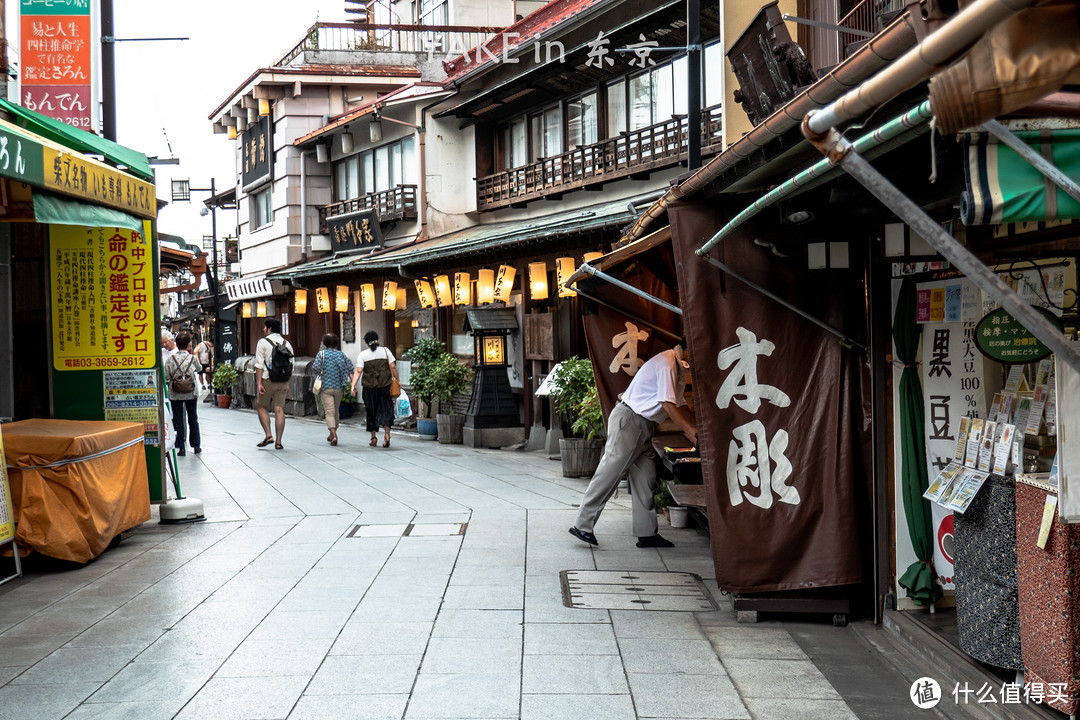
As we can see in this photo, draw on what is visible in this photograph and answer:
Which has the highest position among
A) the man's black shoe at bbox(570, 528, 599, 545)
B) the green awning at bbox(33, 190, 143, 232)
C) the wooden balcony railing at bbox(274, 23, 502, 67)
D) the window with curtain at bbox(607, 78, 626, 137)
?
the wooden balcony railing at bbox(274, 23, 502, 67)

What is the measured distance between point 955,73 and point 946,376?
3.92 m

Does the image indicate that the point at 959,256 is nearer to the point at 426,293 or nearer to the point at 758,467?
the point at 758,467

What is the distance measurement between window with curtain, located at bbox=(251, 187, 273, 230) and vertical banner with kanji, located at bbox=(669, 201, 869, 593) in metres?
28.1

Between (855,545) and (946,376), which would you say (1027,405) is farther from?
(855,545)

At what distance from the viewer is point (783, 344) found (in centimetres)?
700

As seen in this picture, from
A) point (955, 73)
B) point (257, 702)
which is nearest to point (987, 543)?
point (955, 73)

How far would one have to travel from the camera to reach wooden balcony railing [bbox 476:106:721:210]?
15914mm

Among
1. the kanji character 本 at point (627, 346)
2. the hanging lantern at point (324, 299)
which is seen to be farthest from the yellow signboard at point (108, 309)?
the hanging lantern at point (324, 299)

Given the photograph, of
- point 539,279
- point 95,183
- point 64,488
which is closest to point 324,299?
point 539,279

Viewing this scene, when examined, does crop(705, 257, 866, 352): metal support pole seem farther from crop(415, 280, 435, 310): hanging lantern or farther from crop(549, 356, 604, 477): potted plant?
crop(415, 280, 435, 310): hanging lantern

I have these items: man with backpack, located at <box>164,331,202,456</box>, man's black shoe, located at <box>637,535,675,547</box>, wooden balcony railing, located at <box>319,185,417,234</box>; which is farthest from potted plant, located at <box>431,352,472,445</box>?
man's black shoe, located at <box>637,535,675,547</box>

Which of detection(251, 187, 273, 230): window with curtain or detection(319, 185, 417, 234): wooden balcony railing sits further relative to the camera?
detection(251, 187, 273, 230): window with curtain

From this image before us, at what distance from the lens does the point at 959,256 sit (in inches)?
120

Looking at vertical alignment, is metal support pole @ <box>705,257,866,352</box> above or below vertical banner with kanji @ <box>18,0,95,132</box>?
below
